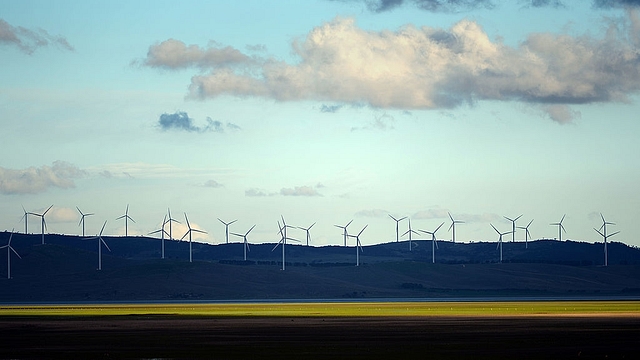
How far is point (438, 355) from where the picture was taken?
2549 inches

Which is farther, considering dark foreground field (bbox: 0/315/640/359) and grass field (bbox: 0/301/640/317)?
grass field (bbox: 0/301/640/317)

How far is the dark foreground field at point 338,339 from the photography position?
66.8m

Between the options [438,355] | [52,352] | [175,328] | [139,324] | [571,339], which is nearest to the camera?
[438,355]

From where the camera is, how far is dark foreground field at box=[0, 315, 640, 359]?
6681 centimetres

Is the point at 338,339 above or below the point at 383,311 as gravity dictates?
above

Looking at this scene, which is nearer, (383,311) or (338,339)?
(338,339)

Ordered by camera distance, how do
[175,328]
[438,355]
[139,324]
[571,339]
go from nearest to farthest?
[438,355] < [571,339] < [175,328] < [139,324]

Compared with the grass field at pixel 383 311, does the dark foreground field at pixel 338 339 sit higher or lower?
higher

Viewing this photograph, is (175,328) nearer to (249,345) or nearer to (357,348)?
(249,345)

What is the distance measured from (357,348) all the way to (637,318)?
47.6m

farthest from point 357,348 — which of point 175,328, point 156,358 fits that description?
point 175,328

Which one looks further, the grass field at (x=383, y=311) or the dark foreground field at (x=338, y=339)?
the grass field at (x=383, y=311)

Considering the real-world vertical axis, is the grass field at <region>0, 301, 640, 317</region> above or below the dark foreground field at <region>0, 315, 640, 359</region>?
below

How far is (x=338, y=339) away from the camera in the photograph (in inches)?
3132
